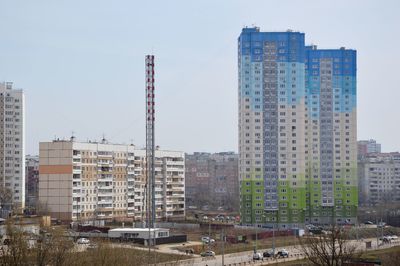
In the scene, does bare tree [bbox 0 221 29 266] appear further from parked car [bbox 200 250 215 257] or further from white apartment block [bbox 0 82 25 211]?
white apartment block [bbox 0 82 25 211]

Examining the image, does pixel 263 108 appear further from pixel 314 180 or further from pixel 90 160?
pixel 90 160

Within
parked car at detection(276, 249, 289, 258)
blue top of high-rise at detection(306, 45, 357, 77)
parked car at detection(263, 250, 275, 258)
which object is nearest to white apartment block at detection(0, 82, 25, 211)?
blue top of high-rise at detection(306, 45, 357, 77)

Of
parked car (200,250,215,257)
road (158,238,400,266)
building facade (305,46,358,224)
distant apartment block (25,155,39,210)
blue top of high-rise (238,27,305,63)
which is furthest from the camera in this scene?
distant apartment block (25,155,39,210)

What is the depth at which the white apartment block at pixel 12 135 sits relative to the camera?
81375mm

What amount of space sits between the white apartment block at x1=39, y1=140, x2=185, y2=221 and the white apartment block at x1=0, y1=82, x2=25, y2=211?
16539 mm

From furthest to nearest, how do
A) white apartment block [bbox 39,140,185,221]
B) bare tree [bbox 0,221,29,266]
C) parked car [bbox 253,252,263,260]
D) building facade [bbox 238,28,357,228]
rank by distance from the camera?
1. building facade [bbox 238,28,357,228]
2. white apartment block [bbox 39,140,185,221]
3. parked car [bbox 253,252,263,260]
4. bare tree [bbox 0,221,29,266]

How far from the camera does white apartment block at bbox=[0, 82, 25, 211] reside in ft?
267

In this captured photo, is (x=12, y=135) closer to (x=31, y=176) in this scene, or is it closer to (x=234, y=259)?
(x=31, y=176)

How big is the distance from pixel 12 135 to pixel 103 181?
770 inches

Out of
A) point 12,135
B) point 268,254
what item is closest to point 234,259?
point 268,254

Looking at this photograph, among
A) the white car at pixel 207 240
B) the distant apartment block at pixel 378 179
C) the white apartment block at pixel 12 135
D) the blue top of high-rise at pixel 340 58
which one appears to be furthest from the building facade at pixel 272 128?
the distant apartment block at pixel 378 179

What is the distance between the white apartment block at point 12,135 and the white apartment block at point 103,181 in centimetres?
1654

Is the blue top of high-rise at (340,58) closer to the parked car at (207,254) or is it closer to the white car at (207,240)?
the white car at (207,240)

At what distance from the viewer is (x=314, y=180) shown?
72.0 metres
